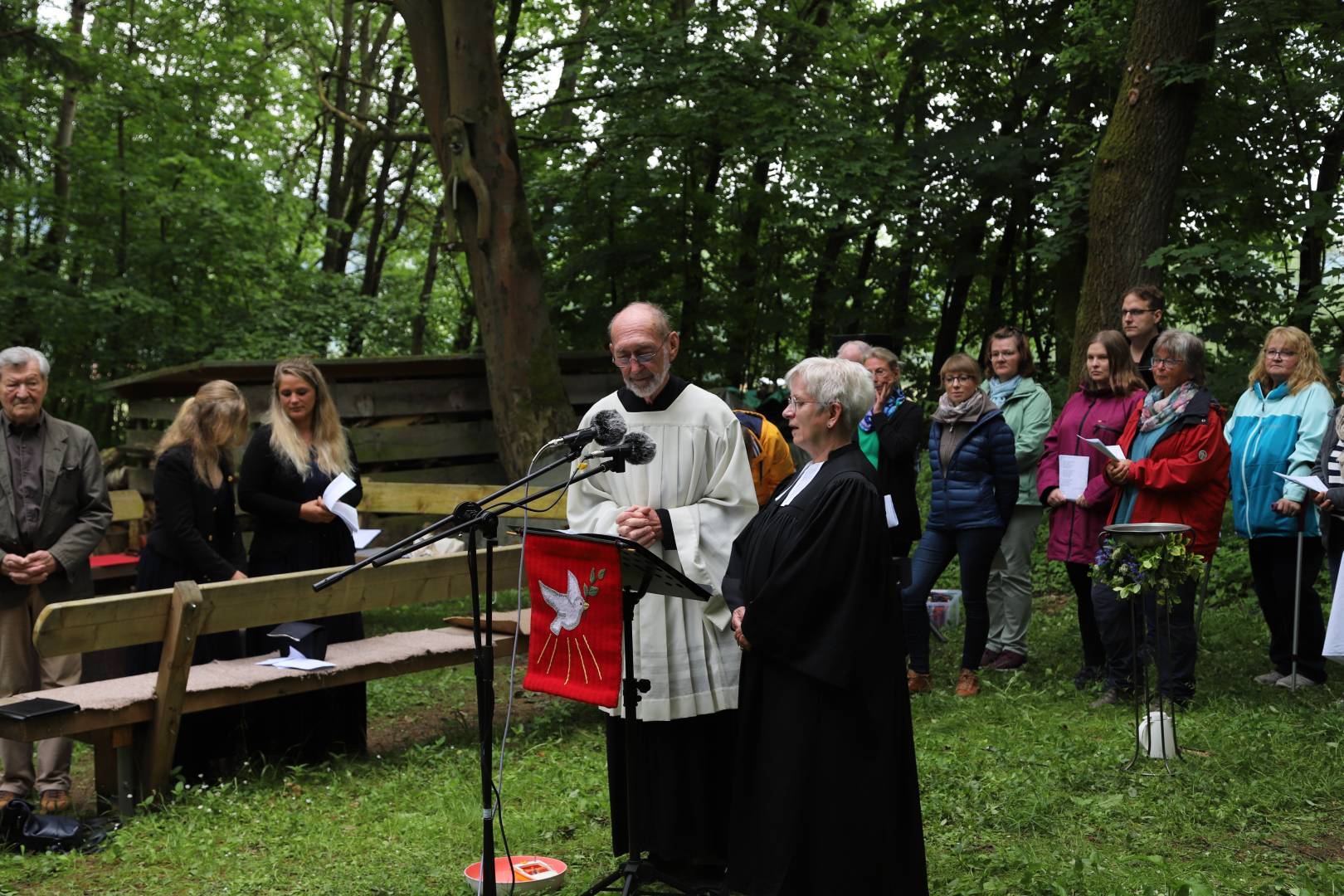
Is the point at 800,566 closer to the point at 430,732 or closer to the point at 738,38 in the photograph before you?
the point at 430,732

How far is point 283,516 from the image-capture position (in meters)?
6.56

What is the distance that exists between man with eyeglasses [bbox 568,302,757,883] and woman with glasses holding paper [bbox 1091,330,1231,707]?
10.3 ft

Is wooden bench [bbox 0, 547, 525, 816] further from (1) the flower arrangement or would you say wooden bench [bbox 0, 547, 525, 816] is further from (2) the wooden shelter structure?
(2) the wooden shelter structure

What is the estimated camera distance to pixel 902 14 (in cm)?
1484

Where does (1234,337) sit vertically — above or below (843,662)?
above

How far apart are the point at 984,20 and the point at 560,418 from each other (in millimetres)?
7407

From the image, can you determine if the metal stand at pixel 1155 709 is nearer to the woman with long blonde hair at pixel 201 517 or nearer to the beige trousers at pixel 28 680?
the woman with long blonde hair at pixel 201 517

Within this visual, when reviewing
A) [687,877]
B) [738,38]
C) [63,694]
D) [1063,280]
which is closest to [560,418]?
[738,38]

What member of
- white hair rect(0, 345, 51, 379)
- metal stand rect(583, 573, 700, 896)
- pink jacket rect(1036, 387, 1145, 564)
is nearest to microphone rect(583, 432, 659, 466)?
metal stand rect(583, 573, 700, 896)

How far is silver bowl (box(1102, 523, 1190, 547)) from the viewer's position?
5883 mm

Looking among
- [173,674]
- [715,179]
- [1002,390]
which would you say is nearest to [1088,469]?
[1002,390]

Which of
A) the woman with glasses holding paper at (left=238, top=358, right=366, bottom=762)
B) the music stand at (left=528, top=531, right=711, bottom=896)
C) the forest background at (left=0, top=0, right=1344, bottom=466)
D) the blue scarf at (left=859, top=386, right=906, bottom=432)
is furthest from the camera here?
the forest background at (left=0, top=0, right=1344, bottom=466)

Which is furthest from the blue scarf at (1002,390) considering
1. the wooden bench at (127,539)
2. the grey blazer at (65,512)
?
the wooden bench at (127,539)

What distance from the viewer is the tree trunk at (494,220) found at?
1183cm
